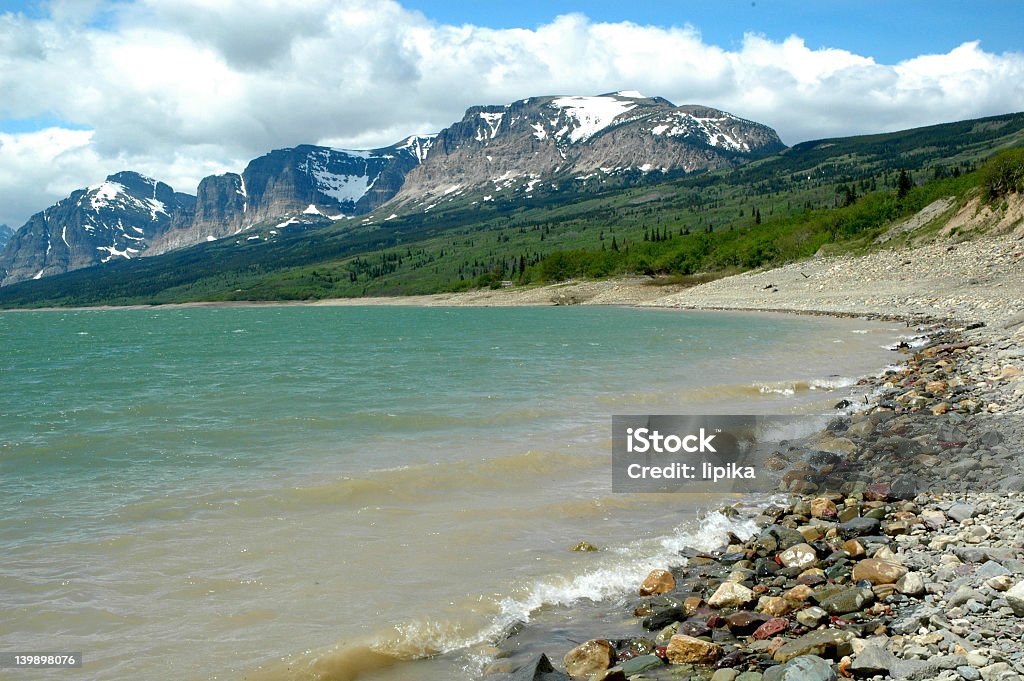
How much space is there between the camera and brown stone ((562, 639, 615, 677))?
22.3 feet

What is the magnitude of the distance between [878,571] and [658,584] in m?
2.55

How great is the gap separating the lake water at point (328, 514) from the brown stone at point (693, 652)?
2088 mm

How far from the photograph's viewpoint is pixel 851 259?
8156 centimetres

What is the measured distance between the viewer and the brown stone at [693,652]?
6.74m

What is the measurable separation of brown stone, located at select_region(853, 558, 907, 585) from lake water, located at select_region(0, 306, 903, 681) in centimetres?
268

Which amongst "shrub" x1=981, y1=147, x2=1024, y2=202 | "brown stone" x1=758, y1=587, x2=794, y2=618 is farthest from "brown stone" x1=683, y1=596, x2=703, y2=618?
"shrub" x1=981, y1=147, x2=1024, y2=202

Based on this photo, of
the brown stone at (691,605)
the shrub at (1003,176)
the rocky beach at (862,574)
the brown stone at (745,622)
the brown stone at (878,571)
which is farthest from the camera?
the shrub at (1003,176)

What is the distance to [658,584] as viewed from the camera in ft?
28.6

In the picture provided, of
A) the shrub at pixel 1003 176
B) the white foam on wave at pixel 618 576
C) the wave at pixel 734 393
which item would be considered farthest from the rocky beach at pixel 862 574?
the shrub at pixel 1003 176

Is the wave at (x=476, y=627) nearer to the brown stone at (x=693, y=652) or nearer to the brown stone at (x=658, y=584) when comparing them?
the brown stone at (x=658, y=584)

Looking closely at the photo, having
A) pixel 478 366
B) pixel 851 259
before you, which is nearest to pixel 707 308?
pixel 851 259

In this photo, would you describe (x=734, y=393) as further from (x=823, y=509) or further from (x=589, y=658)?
(x=589, y=658)

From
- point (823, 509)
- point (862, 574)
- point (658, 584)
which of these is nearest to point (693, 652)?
point (658, 584)

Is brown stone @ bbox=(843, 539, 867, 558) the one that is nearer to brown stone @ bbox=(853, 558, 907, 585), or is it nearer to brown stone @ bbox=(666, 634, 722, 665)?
brown stone @ bbox=(853, 558, 907, 585)
